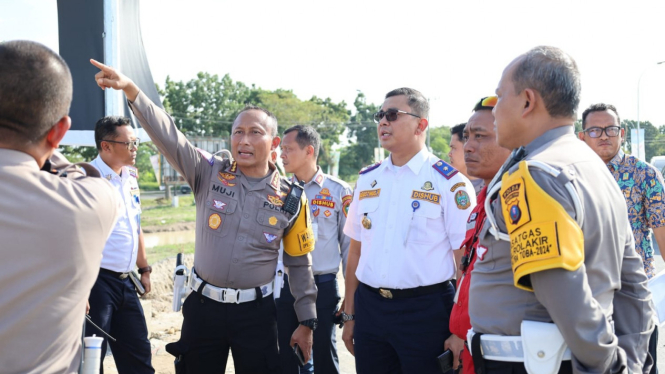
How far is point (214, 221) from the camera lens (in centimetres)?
354

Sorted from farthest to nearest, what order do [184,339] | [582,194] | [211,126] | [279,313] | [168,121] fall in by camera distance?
[211,126] < [279,313] < [184,339] < [168,121] < [582,194]

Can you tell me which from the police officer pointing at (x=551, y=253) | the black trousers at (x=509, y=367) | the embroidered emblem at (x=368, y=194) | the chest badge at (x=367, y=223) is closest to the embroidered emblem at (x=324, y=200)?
the embroidered emblem at (x=368, y=194)

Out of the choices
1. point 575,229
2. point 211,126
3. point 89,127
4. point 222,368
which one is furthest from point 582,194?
point 211,126

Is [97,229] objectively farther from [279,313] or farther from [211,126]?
[211,126]

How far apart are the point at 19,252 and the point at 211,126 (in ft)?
177

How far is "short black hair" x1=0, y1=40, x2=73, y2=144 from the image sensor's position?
155 cm

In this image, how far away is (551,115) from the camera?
204cm

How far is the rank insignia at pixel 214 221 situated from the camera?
3529mm

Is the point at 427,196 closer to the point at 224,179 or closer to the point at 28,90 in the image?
the point at 224,179

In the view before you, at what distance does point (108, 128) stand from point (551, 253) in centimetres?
410

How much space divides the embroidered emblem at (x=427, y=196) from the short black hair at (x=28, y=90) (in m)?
2.39

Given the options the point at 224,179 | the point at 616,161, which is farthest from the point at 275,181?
the point at 616,161

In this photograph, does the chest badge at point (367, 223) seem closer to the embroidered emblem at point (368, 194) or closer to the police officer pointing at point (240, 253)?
the embroidered emblem at point (368, 194)

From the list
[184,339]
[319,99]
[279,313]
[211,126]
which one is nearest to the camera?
[184,339]
